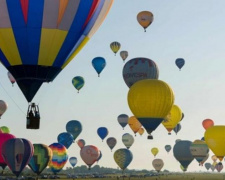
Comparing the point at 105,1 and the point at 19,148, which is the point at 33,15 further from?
the point at 19,148

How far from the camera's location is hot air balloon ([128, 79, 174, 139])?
1959 inches

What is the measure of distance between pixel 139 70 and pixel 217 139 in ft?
41.6

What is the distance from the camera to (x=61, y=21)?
105ft

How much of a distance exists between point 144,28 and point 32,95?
33354 mm

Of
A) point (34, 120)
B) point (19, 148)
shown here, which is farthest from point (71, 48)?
point (19, 148)

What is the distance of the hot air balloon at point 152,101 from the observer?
4975 cm

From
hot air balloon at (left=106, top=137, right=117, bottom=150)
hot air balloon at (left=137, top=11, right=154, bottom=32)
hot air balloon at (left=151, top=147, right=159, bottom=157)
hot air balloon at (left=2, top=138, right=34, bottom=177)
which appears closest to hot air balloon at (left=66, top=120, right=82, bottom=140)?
hot air balloon at (left=106, top=137, right=117, bottom=150)

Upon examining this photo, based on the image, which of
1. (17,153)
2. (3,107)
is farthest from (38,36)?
(3,107)

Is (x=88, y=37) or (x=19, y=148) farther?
(x=19, y=148)

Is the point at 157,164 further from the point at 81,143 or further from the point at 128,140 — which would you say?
the point at 81,143

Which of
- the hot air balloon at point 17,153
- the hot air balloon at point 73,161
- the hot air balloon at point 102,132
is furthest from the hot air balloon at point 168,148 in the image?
the hot air balloon at point 17,153

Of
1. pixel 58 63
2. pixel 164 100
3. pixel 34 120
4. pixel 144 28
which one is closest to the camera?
pixel 34 120

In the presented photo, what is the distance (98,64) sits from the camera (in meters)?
66.9

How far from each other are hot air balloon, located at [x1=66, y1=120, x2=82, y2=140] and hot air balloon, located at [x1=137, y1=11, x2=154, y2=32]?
23.6m
